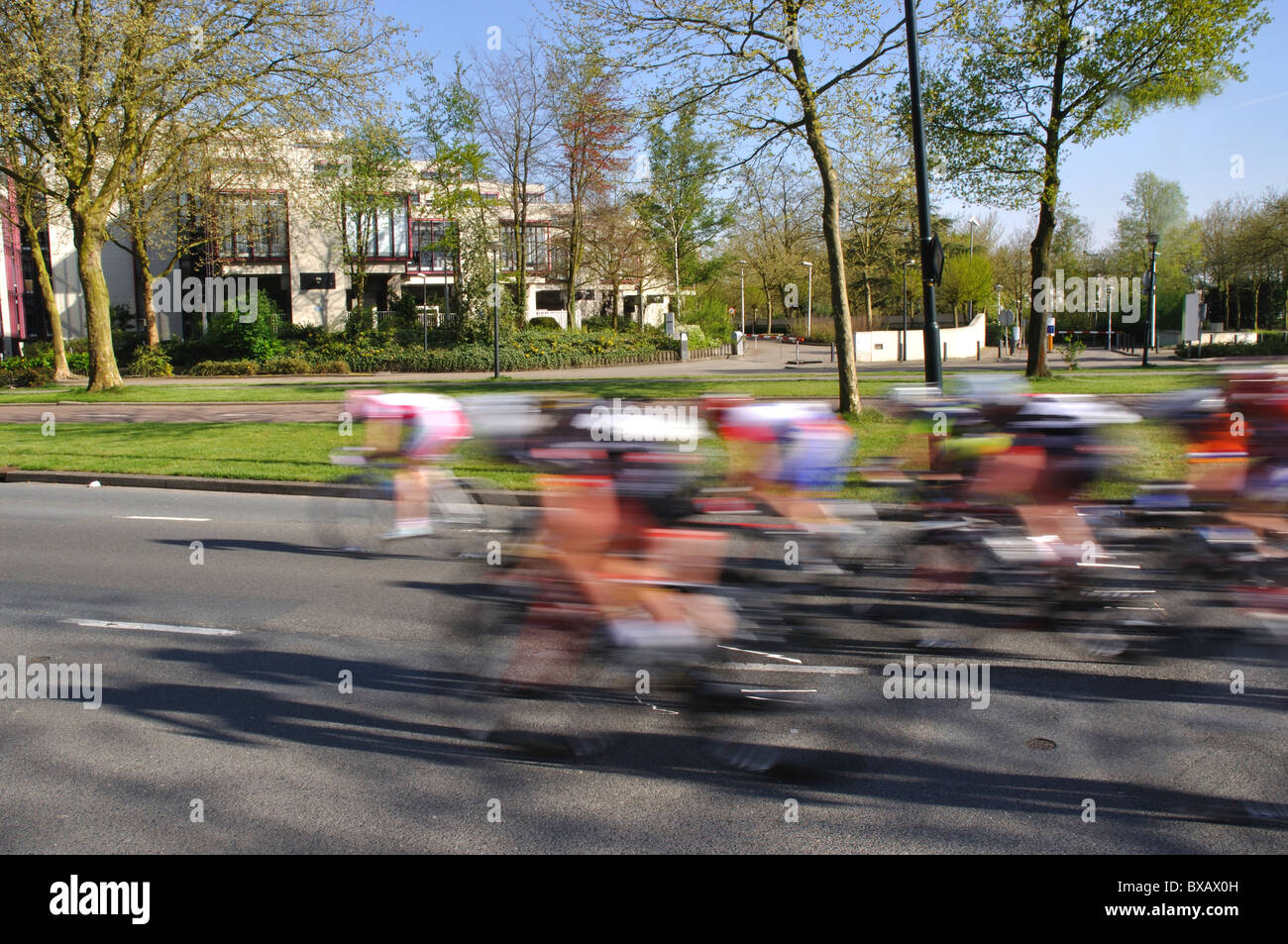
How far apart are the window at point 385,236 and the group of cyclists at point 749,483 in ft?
151

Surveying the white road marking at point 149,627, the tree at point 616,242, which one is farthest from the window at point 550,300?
the white road marking at point 149,627

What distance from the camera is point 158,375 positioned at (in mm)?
37969

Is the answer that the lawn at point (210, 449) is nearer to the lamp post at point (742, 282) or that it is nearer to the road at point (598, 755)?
the road at point (598, 755)

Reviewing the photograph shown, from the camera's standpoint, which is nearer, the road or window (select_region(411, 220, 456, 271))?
the road

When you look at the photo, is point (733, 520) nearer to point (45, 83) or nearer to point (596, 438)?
point (596, 438)

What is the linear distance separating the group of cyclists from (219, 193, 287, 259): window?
29.2m

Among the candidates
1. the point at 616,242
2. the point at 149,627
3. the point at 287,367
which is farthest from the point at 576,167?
the point at 149,627

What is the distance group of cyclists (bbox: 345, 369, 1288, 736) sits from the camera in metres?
4.61

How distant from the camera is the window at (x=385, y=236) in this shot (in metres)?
49.2
